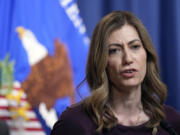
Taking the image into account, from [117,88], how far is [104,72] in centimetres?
8

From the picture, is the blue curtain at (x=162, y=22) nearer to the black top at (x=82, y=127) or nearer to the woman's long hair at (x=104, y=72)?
the woman's long hair at (x=104, y=72)

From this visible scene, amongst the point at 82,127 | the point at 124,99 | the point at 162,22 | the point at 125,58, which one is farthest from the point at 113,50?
the point at 162,22

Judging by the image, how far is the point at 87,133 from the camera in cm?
112

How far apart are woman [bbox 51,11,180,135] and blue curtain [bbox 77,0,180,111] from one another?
3.51 feet

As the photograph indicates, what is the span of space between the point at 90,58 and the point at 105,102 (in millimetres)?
184

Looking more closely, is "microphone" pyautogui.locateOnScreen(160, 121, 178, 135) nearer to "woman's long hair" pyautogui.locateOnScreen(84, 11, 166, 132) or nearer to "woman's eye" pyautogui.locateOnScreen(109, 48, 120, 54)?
"woman's long hair" pyautogui.locateOnScreen(84, 11, 166, 132)

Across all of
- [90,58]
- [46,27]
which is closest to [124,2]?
[46,27]

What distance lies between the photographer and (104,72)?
3.94 feet

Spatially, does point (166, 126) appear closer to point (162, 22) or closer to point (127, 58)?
point (127, 58)

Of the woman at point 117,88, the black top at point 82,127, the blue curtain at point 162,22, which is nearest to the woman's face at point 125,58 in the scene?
the woman at point 117,88

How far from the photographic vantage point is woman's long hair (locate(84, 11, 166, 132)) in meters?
1.17

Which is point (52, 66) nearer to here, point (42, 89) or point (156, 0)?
point (42, 89)

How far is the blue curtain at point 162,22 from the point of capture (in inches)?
90.9

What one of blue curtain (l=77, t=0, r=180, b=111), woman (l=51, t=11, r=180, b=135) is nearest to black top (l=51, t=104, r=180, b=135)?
woman (l=51, t=11, r=180, b=135)
